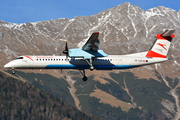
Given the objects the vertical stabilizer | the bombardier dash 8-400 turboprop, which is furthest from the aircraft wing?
→ the vertical stabilizer

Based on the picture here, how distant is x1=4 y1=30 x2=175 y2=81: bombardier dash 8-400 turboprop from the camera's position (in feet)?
166

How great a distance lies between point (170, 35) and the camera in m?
56.1

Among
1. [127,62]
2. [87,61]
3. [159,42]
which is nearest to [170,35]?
[159,42]

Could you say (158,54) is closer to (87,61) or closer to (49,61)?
(87,61)

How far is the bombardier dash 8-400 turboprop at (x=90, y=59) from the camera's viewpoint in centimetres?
5069

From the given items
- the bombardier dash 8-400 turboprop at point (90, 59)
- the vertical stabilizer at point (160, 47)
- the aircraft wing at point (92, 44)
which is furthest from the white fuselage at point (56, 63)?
the vertical stabilizer at point (160, 47)

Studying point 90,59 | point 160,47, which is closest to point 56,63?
point 90,59

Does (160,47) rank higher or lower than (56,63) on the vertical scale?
higher

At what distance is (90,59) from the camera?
5097 cm

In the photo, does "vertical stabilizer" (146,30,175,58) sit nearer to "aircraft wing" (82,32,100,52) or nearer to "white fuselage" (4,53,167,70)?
"white fuselage" (4,53,167,70)

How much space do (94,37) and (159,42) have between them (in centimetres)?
1903

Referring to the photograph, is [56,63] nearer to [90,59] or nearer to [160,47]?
[90,59]

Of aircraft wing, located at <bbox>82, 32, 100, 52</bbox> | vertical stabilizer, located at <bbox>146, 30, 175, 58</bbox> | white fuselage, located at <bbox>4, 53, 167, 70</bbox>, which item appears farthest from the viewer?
vertical stabilizer, located at <bbox>146, 30, 175, 58</bbox>

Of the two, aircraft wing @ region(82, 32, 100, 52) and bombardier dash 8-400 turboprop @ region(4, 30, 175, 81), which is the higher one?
aircraft wing @ region(82, 32, 100, 52)
